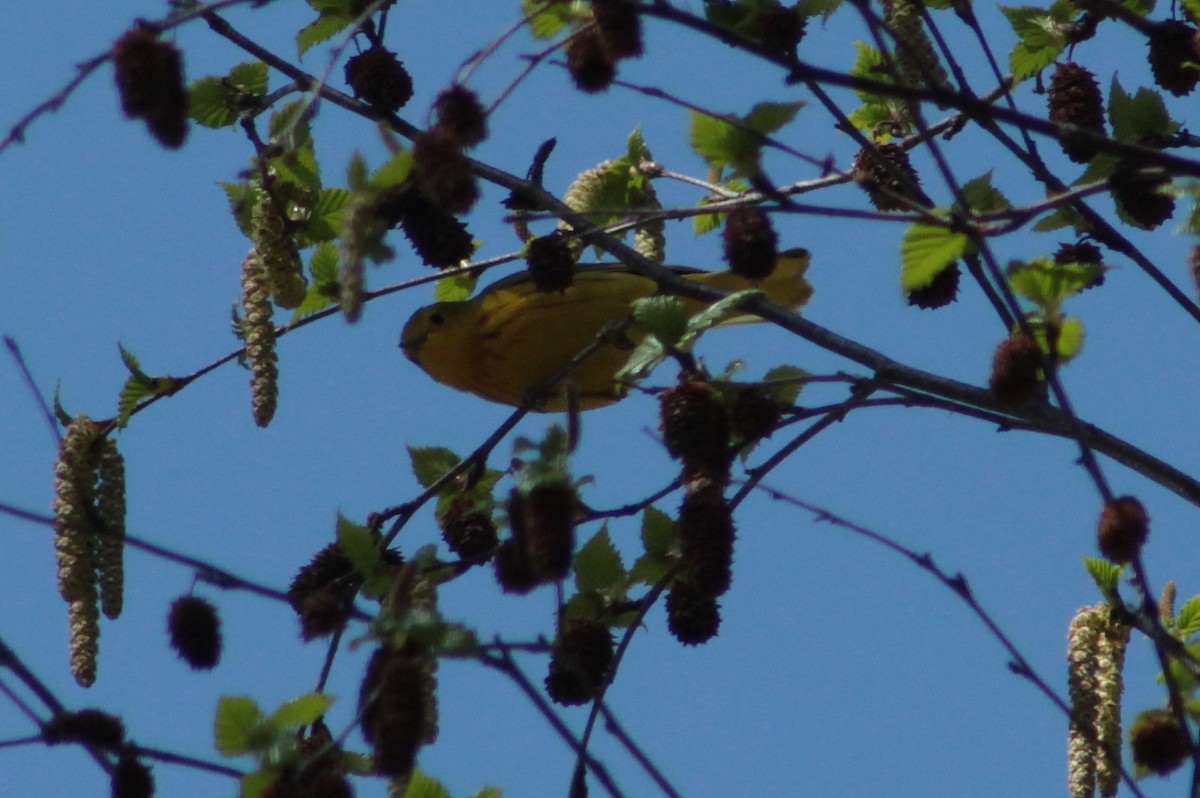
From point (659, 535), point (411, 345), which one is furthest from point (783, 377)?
point (411, 345)

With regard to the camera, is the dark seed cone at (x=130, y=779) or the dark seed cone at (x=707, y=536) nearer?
the dark seed cone at (x=130, y=779)

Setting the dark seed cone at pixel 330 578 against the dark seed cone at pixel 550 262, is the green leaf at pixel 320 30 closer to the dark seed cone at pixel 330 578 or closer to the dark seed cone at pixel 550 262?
the dark seed cone at pixel 550 262

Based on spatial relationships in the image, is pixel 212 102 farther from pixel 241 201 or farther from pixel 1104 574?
pixel 1104 574

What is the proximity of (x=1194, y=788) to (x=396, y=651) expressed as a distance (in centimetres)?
113

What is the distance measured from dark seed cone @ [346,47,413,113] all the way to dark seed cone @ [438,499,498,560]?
0.93 meters

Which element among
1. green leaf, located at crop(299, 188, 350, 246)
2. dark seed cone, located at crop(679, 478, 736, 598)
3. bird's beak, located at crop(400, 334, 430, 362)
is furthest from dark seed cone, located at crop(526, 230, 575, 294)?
bird's beak, located at crop(400, 334, 430, 362)

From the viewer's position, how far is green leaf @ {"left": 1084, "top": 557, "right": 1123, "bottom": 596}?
3.30 m

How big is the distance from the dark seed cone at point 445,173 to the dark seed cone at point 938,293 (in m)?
1.33

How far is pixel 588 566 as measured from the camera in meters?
3.67

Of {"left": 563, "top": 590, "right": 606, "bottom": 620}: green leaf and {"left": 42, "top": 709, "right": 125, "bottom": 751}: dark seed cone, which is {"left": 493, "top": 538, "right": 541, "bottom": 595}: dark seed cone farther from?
{"left": 563, "top": 590, "right": 606, "bottom": 620}: green leaf

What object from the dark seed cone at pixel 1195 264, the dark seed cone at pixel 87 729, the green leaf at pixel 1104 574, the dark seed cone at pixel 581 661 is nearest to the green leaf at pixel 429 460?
the dark seed cone at pixel 581 661

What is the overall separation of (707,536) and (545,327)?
359cm

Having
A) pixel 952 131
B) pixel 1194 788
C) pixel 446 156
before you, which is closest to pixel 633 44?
pixel 446 156

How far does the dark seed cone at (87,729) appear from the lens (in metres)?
2.11
